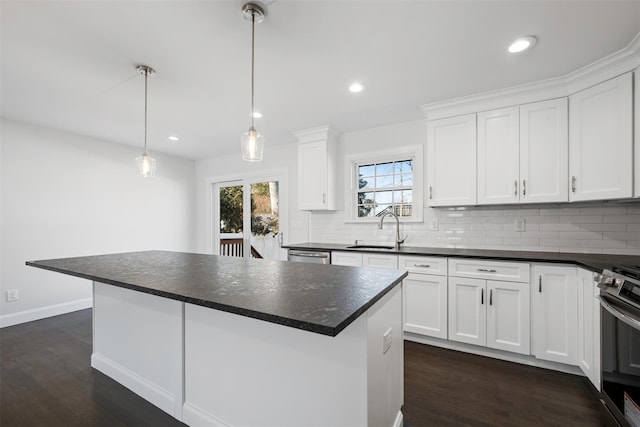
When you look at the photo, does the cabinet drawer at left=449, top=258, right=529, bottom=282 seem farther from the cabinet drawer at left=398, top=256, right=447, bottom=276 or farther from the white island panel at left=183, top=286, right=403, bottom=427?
the white island panel at left=183, top=286, right=403, bottom=427

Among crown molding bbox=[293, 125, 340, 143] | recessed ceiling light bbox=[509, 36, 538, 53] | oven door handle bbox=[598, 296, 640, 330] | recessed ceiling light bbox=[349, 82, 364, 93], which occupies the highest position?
recessed ceiling light bbox=[509, 36, 538, 53]

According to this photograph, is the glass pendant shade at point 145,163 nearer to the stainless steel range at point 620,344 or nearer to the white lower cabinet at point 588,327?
the stainless steel range at point 620,344

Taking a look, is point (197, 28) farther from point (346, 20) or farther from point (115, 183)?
point (115, 183)

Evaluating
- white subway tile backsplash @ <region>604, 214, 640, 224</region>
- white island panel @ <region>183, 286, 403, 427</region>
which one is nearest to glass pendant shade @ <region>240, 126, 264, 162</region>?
white island panel @ <region>183, 286, 403, 427</region>

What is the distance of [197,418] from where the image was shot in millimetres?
1602

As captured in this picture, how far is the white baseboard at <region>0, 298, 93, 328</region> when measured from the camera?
10.9 ft

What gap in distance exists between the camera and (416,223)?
3453 millimetres

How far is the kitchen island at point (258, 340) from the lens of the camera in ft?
3.65

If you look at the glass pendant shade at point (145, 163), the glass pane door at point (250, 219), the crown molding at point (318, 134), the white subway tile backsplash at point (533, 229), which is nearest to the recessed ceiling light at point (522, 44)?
the white subway tile backsplash at point (533, 229)

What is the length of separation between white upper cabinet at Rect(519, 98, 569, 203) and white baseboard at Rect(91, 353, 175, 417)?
127 inches

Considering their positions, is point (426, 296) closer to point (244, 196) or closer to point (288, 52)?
point (288, 52)

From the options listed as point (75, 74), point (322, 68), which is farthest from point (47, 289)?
point (322, 68)

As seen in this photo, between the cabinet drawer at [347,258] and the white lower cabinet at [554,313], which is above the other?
the cabinet drawer at [347,258]

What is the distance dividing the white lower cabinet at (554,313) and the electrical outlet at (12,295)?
5.52 m
